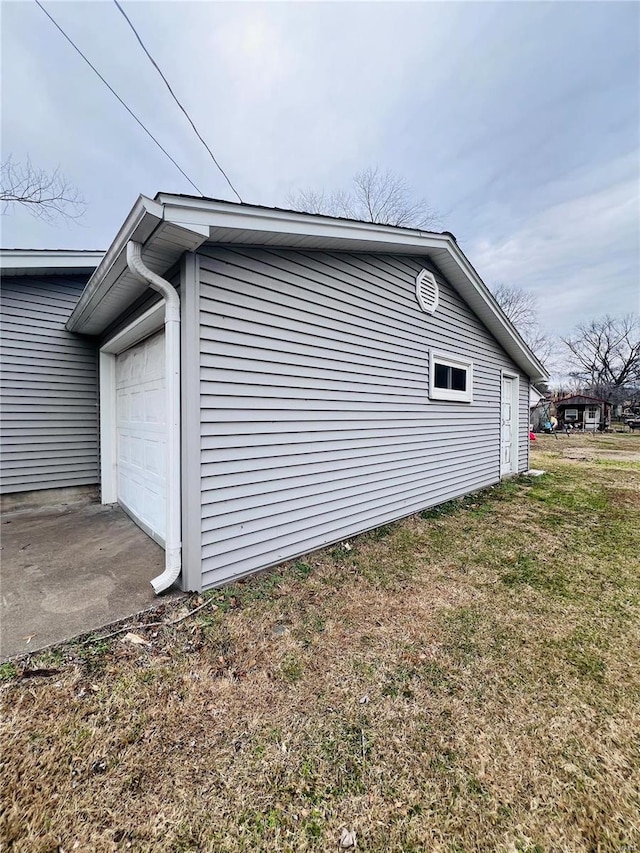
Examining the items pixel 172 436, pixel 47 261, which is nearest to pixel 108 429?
pixel 47 261

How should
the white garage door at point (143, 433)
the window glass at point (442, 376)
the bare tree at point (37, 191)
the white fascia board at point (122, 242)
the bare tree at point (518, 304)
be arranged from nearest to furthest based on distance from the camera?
1. the white fascia board at point (122, 242)
2. the white garage door at point (143, 433)
3. the window glass at point (442, 376)
4. the bare tree at point (37, 191)
5. the bare tree at point (518, 304)

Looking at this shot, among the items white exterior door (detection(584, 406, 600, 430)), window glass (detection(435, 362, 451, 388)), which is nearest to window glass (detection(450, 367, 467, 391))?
window glass (detection(435, 362, 451, 388))

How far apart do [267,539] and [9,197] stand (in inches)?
338

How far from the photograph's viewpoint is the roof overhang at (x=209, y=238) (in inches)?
95.8

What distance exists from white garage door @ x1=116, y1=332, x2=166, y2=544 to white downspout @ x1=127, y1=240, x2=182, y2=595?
0.82m

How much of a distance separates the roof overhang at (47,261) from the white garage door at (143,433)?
53.9 inches

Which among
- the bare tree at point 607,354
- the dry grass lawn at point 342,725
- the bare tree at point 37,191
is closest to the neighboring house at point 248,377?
the dry grass lawn at point 342,725

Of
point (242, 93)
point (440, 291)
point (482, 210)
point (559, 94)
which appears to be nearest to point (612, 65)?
point (559, 94)

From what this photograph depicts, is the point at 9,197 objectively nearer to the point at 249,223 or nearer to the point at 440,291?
the point at 249,223

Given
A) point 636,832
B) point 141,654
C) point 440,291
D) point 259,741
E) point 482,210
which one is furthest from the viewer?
point 482,210

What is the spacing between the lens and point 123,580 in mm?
2957

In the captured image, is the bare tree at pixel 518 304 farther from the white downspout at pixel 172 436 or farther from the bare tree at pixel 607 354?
the white downspout at pixel 172 436

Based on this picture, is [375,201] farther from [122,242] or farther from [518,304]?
[518,304]

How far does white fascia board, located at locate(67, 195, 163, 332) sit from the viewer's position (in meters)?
2.34
